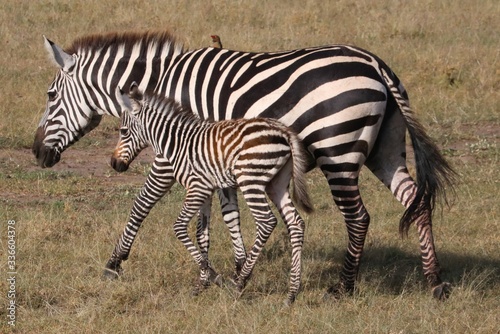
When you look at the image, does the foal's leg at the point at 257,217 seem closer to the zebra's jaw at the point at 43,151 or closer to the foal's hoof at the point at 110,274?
the foal's hoof at the point at 110,274

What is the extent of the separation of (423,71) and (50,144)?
6.96 m

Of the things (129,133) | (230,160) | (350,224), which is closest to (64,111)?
(129,133)

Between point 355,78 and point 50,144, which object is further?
point 50,144

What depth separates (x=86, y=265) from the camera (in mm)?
7445

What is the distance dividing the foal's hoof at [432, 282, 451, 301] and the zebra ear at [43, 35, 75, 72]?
3610 mm

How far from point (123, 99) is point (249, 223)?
202 centimetres

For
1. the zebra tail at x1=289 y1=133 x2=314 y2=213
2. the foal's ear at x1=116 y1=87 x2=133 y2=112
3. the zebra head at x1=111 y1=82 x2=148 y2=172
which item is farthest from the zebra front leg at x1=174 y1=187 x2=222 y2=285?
the foal's ear at x1=116 y1=87 x2=133 y2=112

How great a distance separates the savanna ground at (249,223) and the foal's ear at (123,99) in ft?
4.09

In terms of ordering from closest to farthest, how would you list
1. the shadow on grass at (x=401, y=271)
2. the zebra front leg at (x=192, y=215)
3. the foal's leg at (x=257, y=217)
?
the foal's leg at (x=257, y=217) < the zebra front leg at (x=192, y=215) < the shadow on grass at (x=401, y=271)

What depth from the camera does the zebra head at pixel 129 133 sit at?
7234 mm

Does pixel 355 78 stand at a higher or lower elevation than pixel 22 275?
higher

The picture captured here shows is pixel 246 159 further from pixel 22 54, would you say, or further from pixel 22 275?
pixel 22 54

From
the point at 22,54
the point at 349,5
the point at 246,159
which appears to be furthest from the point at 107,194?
the point at 349,5

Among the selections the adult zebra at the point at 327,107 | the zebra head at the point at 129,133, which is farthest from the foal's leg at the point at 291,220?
the zebra head at the point at 129,133
